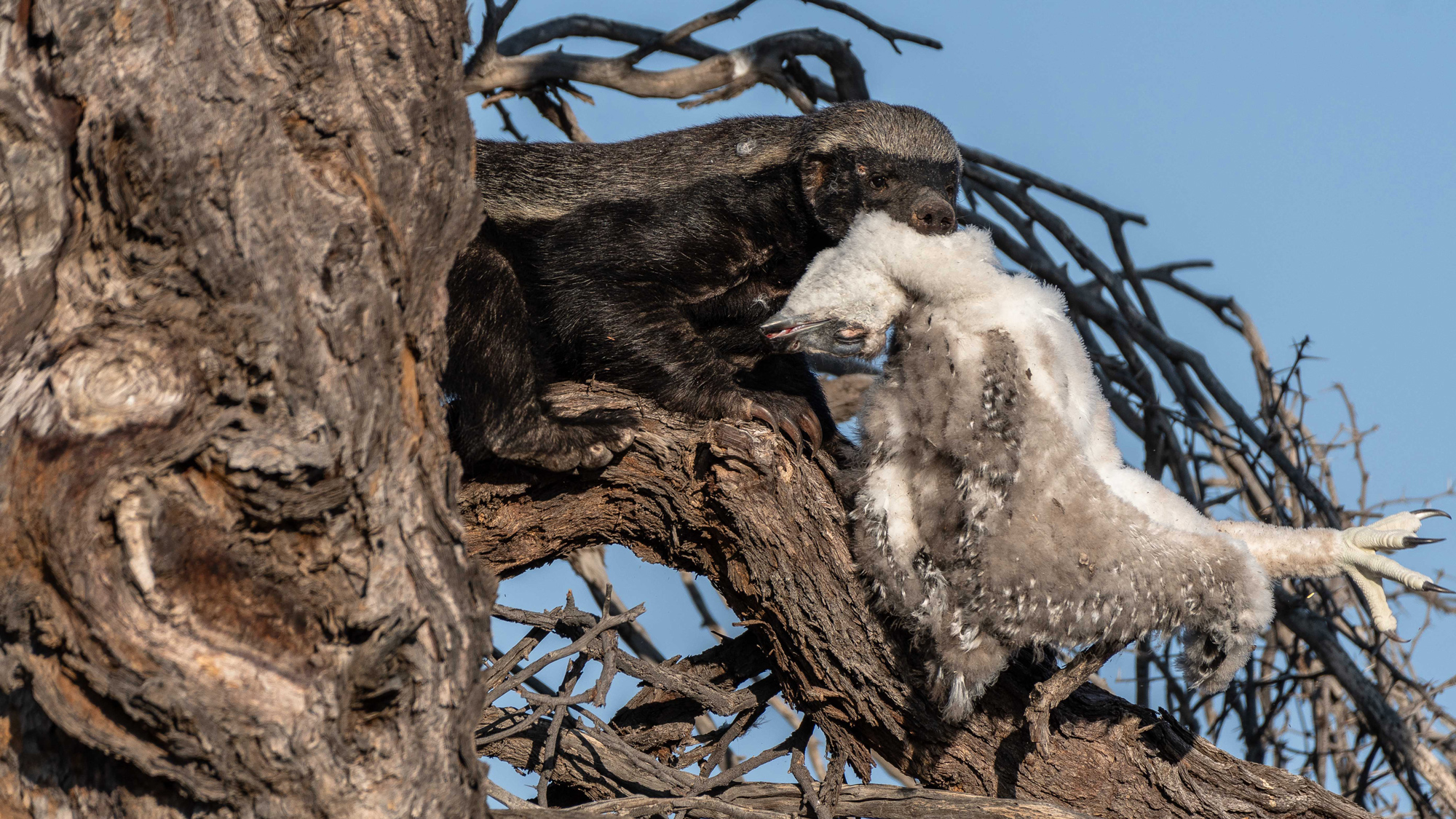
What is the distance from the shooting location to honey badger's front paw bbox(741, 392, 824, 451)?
3027mm

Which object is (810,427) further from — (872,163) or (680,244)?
(872,163)

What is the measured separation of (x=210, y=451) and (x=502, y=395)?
1.24 meters

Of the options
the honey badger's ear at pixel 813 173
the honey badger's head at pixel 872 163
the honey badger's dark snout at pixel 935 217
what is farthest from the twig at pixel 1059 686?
the honey badger's ear at pixel 813 173

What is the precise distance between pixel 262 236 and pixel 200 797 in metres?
0.88

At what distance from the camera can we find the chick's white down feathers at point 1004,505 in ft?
7.68

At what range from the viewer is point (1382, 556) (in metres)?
2.40

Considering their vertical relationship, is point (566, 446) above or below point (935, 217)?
below

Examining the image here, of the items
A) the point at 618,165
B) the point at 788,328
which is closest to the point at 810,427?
the point at 788,328

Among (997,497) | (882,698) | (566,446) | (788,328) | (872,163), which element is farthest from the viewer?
(872,163)

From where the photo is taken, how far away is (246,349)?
185 cm

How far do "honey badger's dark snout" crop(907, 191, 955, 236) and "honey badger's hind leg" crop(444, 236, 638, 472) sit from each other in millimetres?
1055

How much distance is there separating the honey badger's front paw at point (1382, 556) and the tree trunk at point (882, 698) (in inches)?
22.0

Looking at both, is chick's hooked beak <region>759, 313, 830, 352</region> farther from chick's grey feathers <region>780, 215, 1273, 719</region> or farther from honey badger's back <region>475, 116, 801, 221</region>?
honey badger's back <region>475, 116, 801, 221</region>

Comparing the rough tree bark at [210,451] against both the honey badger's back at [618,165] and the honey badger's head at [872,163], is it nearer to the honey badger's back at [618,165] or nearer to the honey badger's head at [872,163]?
the honey badger's back at [618,165]
